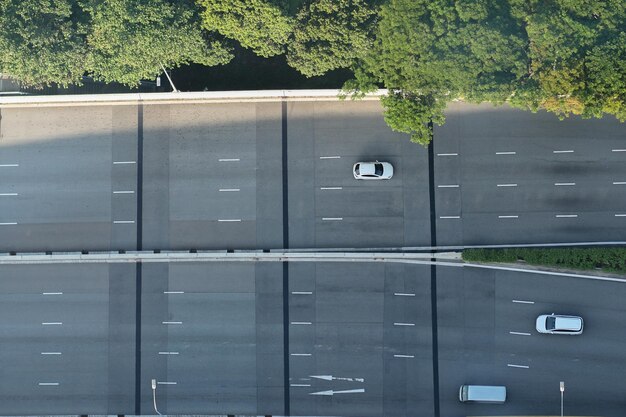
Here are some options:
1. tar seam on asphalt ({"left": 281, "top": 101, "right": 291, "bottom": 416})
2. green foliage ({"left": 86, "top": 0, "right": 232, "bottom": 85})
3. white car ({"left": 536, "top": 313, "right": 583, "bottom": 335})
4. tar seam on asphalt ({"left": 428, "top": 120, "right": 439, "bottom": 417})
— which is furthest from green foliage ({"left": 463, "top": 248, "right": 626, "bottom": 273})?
green foliage ({"left": 86, "top": 0, "right": 232, "bottom": 85})

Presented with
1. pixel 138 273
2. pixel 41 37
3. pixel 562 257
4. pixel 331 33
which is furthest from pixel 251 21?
pixel 562 257

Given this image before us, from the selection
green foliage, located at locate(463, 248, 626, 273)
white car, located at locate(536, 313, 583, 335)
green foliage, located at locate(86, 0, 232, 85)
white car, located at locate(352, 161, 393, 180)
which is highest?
green foliage, located at locate(86, 0, 232, 85)

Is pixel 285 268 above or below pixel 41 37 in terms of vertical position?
below

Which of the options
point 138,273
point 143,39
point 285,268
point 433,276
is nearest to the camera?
point 143,39

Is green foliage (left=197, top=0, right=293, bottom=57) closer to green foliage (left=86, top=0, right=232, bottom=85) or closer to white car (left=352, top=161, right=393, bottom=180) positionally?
green foliage (left=86, top=0, right=232, bottom=85)

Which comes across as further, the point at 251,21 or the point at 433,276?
the point at 433,276

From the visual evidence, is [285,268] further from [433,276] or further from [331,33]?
[331,33]
